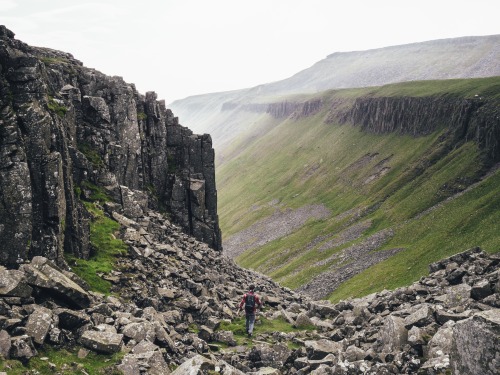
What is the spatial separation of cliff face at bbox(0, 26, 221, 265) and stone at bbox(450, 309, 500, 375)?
27322mm

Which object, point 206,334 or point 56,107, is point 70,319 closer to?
point 206,334

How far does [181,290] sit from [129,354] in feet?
48.6

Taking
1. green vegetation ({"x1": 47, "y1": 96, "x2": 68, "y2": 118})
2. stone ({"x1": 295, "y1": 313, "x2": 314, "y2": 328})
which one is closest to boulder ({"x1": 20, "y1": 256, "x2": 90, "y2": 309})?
green vegetation ({"x1": 47, "y1": 96, "x2": 68, "y2": 118})

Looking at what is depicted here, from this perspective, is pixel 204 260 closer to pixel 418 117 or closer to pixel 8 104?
pixel 8 104

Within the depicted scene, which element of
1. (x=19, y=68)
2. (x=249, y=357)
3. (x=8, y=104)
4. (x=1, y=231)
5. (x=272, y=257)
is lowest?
(x=272, y=257)

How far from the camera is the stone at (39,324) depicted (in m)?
20.0


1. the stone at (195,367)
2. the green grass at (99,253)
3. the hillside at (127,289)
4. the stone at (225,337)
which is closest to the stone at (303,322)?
the hillside at (127,289)

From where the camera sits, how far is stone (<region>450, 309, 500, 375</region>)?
14688 mm

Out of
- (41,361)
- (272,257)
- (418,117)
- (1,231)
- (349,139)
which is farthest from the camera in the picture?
(349,139)

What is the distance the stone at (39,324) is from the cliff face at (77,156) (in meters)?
9.72

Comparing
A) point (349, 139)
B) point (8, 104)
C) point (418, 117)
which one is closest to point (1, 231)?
point (8, 104)

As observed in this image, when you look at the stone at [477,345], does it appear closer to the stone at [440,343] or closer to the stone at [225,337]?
the stone at [440,343]

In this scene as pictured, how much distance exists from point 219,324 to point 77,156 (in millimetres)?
23453

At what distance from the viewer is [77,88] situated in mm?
49844
